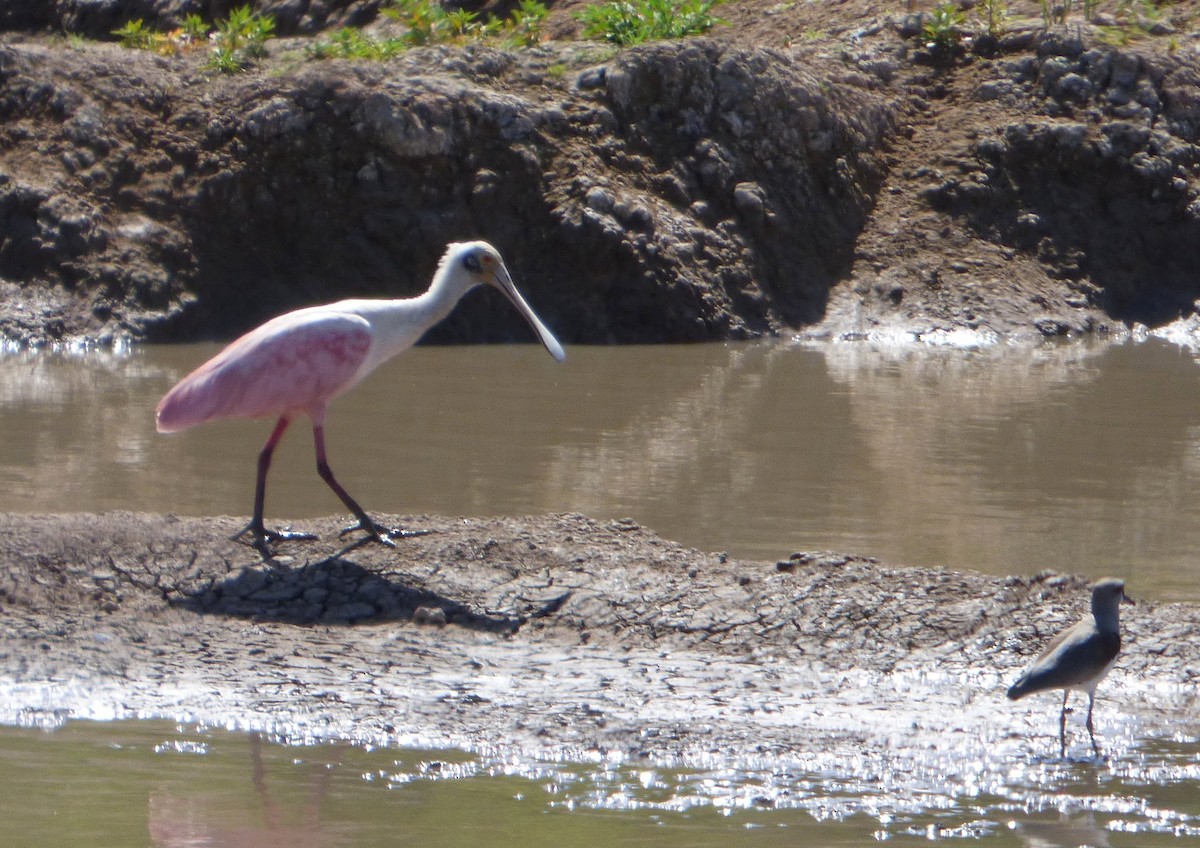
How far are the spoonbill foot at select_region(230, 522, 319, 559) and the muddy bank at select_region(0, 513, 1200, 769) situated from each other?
0.06 meters

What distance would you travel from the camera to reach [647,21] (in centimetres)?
1720

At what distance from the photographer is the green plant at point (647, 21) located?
17.1 meters

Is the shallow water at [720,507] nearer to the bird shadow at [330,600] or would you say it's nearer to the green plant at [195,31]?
the bird shadow at [330,600]

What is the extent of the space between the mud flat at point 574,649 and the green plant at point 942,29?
40.2 feet

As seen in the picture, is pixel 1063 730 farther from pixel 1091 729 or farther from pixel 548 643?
pixel 548 643

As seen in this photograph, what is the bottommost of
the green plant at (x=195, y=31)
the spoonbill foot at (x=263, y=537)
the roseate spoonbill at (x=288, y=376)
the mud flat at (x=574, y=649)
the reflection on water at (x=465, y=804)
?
the reflection on water at (x=465, y=804)

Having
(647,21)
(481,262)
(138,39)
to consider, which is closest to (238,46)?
(138,39)

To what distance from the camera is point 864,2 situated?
749 inches

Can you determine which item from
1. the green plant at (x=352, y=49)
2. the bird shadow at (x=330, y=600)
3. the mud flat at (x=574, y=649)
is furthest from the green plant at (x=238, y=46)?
the bird shadow at (x=330, y=600)

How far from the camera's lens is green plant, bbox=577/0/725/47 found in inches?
672

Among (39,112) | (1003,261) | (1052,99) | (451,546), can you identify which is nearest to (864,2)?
(1052,99)

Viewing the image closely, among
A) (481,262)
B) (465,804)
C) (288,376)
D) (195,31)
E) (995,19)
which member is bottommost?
(465,804)

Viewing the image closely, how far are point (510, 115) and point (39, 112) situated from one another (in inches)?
167

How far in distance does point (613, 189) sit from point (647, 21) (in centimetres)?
237
